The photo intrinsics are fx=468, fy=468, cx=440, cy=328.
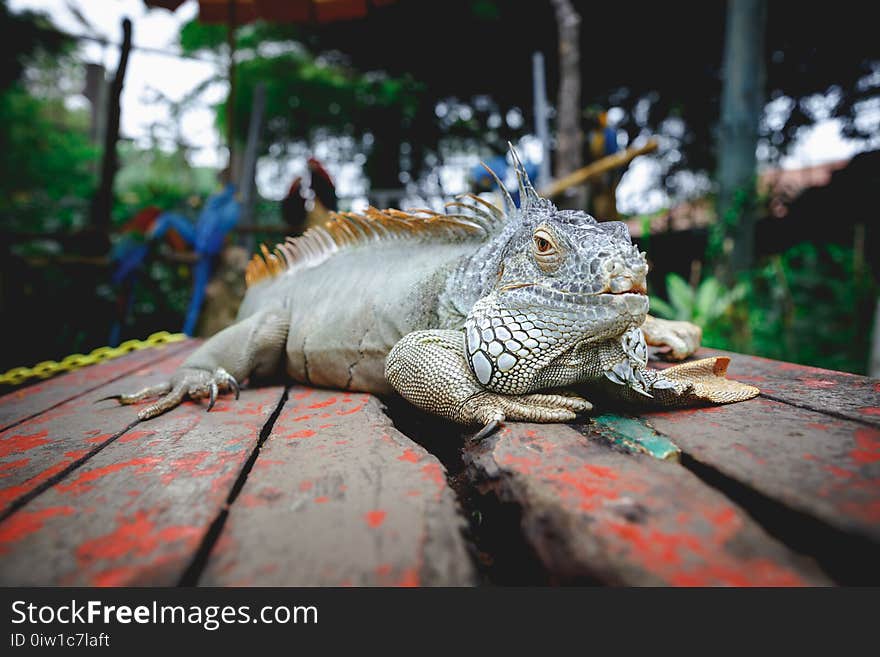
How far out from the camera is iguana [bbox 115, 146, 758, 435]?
1.55m

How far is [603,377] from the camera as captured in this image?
1.64 metres

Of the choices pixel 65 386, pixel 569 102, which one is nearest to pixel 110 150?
pixel 65 386

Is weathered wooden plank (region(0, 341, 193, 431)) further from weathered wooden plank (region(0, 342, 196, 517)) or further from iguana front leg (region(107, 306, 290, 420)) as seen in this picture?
iguana front leg (region(107, 306, 290, 420))

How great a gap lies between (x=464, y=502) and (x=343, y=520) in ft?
1.52

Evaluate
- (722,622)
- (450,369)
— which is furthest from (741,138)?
(722,622)

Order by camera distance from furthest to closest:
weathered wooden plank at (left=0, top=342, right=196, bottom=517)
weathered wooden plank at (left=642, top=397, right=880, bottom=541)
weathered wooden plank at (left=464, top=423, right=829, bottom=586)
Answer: weathered wooden plank at (left=0, top=342, right=196, bottom=517)
weathered wooden plank at (left=642, top=397, right=880, bottom=541)
weathered wooden plank at (left=464, top=423, right=829, bottom=586)

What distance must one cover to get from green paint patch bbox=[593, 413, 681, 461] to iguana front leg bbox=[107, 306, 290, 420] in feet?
5.27

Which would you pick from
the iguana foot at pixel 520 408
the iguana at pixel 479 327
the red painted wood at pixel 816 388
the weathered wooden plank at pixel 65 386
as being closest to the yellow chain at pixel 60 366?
the weathered wooden plank at pixel 65 386

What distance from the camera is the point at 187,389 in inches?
84.7

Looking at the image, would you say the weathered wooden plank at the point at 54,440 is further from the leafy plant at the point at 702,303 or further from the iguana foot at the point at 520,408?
the leafy plant at the point at 702,303

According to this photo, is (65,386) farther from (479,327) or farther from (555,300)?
(555,300)

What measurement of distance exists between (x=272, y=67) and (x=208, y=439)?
15147 mm

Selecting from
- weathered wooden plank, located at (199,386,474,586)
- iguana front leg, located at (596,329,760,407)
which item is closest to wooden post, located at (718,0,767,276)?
iguana front leg, located at (596,329,760,407)

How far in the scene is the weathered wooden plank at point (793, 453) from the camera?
3.06ft
